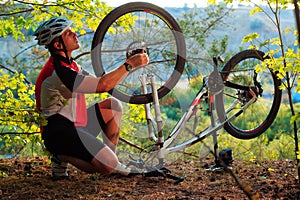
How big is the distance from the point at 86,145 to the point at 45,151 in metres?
0.29

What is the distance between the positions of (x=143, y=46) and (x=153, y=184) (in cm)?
104

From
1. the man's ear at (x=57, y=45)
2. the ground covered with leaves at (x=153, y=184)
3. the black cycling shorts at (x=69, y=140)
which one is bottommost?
the ground covered with leaves at (x=153, y=184)

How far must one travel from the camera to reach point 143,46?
139 inches

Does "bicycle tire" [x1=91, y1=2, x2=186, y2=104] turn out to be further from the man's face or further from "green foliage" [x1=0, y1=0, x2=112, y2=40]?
"green foliage" [x1=0, y1=0, x2=112, y2=40]

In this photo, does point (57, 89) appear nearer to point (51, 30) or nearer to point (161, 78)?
point (51, 30)

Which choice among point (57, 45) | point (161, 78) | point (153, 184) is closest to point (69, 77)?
point (57, 45)

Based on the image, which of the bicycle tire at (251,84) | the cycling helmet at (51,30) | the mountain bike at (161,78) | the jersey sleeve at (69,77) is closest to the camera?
the jersey sleeve at (69,77)

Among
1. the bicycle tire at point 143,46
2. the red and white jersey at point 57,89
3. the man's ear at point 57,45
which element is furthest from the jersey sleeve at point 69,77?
the bicycle tire at point 143,46

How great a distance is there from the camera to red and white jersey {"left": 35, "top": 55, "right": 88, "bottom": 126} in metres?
3.10

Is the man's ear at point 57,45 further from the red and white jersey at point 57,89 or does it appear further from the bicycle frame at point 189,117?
the bicycle frame at point 189,117

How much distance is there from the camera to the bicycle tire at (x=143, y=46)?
3.30 meters

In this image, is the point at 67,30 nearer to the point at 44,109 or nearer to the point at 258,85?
the point at 44,109

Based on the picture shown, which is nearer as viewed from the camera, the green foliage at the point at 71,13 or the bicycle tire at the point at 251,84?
the bicycle tire at the point at 251,84

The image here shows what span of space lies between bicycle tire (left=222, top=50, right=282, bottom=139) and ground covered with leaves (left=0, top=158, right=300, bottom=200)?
35 centimetres
